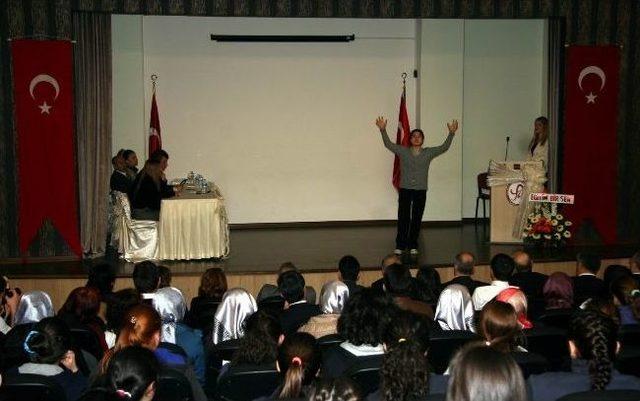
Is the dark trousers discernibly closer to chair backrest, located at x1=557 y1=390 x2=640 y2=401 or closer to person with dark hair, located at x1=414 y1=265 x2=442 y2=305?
person with dark hair, located at x1=414 y1=265 x2=442 y2=305

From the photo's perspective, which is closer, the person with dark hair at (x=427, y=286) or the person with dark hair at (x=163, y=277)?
the person with dark hair at (x=427, y=286)

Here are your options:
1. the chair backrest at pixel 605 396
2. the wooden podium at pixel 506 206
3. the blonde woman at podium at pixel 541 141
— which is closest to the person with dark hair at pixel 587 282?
the chair backrest at pixel 605 396

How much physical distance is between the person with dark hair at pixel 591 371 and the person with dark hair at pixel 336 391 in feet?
3.57

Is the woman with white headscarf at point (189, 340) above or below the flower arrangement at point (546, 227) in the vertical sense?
below

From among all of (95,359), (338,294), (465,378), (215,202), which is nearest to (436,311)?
(338,294)

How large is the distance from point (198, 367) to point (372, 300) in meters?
1.15

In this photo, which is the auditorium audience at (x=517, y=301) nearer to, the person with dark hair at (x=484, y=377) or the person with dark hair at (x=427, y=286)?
the person with dark hair at (x=427, y=286)

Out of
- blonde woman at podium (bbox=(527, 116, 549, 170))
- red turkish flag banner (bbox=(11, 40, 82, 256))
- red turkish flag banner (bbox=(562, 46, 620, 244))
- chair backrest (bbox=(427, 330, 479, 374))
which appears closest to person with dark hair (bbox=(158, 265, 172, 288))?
chair backrest (bbox=(427, 330, 479, 374))

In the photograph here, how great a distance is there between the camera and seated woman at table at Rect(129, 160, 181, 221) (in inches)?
357

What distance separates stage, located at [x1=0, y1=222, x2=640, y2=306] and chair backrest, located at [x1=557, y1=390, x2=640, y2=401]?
4.87 metres

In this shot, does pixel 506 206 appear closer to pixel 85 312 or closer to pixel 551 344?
pixel 551 344

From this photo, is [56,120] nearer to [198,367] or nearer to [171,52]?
[171,52]

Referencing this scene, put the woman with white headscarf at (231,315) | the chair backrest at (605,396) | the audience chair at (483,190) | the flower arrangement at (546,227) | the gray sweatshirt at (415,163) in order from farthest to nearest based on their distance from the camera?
1. the audience chair at (483,190)
2. the flower arrangement at (546,227)
3. the gray sweatshirt at (415,163)
4. the woman with white headscarf at (231,315)
5. the chair backrest at (605,396)

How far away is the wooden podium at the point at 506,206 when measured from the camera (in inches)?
396
